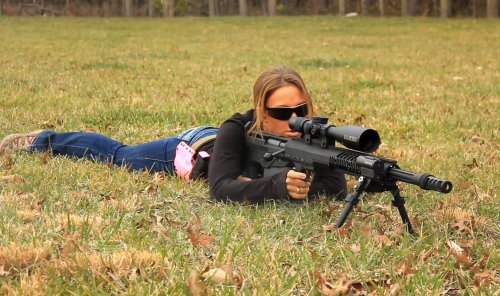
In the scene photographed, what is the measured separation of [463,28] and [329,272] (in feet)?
93.9

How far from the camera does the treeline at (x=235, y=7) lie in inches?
1676

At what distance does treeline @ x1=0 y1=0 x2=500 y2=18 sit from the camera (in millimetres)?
42559

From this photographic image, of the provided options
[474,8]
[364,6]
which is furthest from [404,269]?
[364,6]

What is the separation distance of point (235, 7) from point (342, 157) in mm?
49325

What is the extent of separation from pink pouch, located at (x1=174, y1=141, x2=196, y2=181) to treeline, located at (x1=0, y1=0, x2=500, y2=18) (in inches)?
1401

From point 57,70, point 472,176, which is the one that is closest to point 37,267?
point 472,176

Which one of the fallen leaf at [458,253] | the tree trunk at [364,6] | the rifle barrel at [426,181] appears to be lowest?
the fallen leaf at [458,253]

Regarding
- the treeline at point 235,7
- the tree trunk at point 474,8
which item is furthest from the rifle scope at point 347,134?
the tree trunk at point 474,8

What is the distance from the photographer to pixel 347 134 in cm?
376

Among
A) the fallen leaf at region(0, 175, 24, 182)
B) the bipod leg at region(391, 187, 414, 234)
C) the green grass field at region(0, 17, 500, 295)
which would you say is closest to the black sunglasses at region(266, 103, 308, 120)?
the green grass field at region(0, 17, 500, 295)

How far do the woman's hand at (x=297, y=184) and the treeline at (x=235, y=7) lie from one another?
36640 mm

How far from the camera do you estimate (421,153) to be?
669cm

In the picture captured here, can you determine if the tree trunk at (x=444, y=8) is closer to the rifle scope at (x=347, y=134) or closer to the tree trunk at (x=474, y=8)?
the tree trunk at (x=474, y=8)

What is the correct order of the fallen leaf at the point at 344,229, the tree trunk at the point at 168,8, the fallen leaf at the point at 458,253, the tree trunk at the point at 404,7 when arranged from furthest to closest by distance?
the tree trunk at the point at 168,8
the tree trunk at the point at 404,7
the fallen leaf at the point at 344,229
the fallen leaf at the point at 458,253
